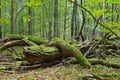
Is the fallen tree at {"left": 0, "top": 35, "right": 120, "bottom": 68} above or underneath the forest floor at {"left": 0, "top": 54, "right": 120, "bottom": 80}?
above

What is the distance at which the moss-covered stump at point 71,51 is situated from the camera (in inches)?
417

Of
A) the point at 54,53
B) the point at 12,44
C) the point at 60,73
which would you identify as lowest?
the point at 60,73

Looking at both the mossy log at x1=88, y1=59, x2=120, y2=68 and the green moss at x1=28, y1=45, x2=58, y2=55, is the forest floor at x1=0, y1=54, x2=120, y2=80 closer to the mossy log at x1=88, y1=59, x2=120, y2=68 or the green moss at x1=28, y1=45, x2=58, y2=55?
the mossy log at x1=88, y1=59, x2=120, y2=68

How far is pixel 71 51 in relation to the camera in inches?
423

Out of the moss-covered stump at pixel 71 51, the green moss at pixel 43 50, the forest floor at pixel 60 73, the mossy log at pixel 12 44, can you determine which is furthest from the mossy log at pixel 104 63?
the mossy log at pixel 12 44

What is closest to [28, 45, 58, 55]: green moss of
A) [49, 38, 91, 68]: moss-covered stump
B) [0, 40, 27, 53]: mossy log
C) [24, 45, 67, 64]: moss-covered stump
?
[24, 45, 67, 64]: moss-covered stump

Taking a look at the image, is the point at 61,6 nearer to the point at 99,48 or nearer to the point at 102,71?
the point at 99,48

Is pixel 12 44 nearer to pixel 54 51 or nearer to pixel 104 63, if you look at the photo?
pixel 54 51

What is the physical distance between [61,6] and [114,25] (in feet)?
81.3

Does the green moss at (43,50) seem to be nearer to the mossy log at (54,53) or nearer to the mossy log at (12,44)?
the mossy log at (54,53)

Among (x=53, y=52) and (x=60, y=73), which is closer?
(x=60, y=73)

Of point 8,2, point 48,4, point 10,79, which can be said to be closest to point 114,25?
point 10,79

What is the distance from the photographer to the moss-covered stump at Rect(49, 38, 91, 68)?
417 inches

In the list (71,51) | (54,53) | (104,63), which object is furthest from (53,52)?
(104,63)
